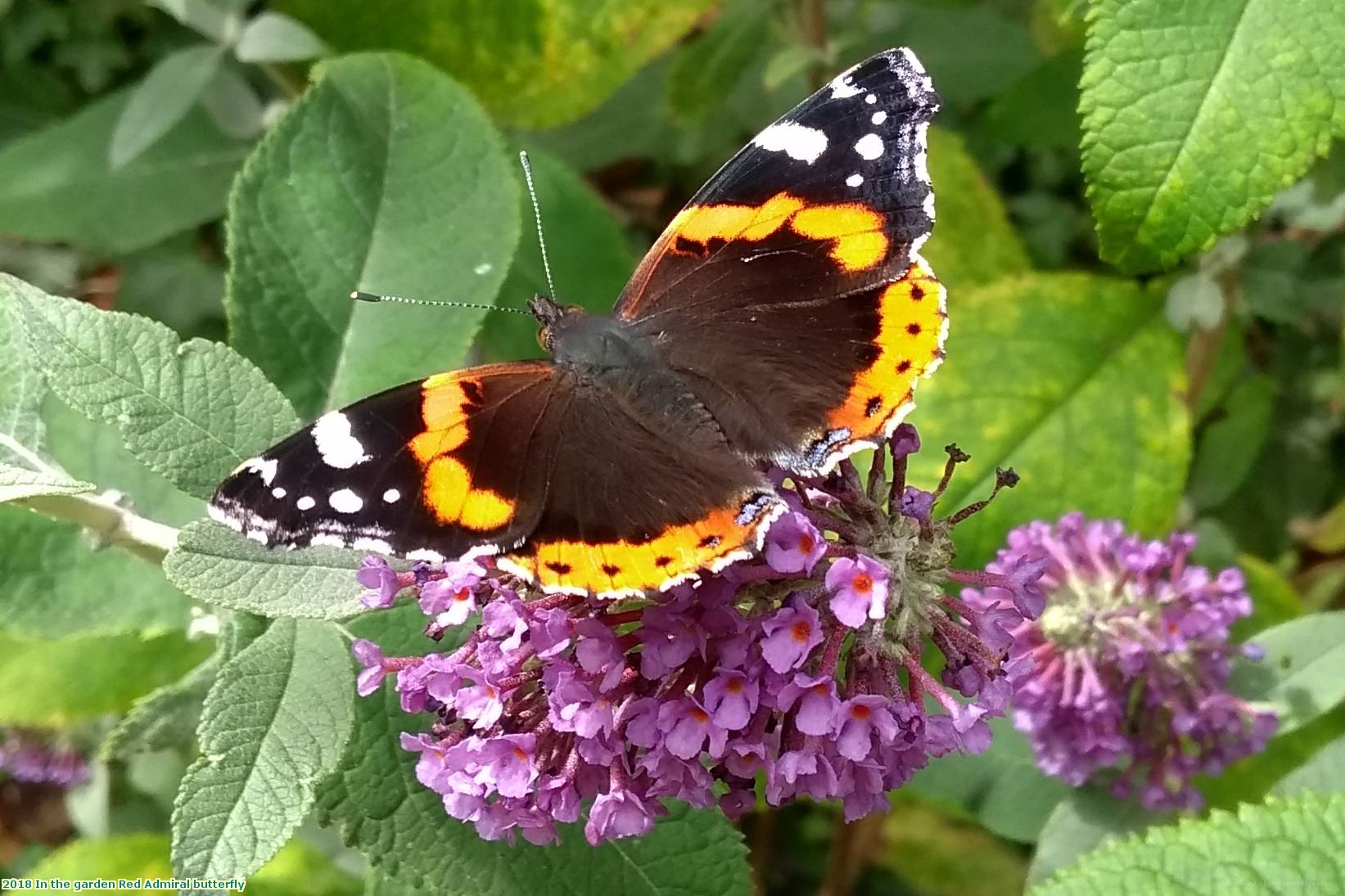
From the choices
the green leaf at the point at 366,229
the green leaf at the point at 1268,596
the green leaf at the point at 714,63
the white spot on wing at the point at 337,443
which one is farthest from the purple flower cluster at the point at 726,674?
the green leaf at the point at 714,63

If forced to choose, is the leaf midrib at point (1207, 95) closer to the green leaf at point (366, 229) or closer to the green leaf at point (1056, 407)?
the green leaf at point (1056, 407)

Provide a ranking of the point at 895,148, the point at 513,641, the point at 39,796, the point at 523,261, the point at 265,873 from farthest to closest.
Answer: the point at 39,796 → the point at 523,261 → the point at 265,873 → the point at 895,148 → the point at 513,641

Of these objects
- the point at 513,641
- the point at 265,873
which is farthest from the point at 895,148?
the point at 265,873

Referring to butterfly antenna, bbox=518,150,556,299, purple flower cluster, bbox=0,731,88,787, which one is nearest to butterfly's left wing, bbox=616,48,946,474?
butterfly antenna, bbox=518,150,556,299

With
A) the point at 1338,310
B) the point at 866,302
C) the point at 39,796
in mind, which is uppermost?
the point at 866,302

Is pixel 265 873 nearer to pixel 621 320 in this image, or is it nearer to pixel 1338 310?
pixel 621 320
